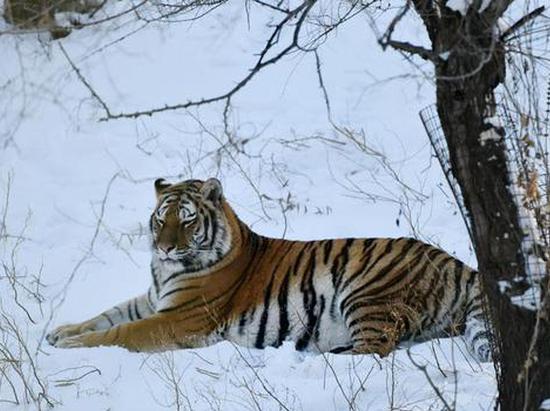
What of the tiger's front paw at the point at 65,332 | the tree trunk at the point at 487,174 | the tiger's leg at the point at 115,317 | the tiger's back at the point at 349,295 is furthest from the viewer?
the tiger's leg at the point at 115,317

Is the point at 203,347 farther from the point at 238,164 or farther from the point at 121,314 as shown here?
the point at 238,164

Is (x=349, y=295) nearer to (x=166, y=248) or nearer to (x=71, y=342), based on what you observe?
(x=166, y=248)

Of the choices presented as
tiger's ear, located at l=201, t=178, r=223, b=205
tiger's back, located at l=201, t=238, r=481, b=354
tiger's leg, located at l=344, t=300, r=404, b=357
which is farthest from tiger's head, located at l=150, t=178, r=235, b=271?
tiger's leg, located at l=344, t=300, r=404, b=357

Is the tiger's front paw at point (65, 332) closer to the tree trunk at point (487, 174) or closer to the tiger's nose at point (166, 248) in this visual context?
the tiger's nose at point (166, 248)

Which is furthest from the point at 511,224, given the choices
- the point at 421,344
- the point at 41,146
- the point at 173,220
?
the point at 41,146

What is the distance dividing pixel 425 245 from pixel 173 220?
1.49 metres

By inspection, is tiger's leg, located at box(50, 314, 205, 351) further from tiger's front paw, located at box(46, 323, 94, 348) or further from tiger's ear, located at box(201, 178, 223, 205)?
tiger's ear, located at box(201, 178, 223, 205)

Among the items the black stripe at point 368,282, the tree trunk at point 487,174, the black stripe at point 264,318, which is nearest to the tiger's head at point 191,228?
the black stripe at point 264,318

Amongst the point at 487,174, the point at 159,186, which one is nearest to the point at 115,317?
the point at 159,186

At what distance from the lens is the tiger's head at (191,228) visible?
7652 mm

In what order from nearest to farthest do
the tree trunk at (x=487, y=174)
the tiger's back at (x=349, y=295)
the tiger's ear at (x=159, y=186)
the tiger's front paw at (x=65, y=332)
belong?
1. the tree trunk at (x=487, y=174)
2. the tiger's back at (x=349, y=295)
3. the tiger's front paw at (x=65, y=332)
4. the tiger's ear at (x=159, y=186)

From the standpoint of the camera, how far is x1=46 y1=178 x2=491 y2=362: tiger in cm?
699

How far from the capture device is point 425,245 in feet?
24.1

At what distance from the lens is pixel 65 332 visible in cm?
746
